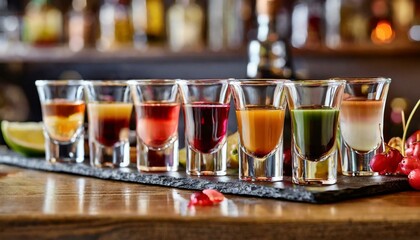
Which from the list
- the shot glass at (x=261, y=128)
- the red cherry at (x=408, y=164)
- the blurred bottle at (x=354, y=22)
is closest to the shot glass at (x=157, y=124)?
the shot glass at (x=261, y=128)

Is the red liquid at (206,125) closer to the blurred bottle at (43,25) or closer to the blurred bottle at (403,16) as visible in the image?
the blurred bottle at (403,16)

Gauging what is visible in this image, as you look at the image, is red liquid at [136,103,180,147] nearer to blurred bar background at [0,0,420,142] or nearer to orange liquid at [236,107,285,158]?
orange liquid at [236,107,285,158]

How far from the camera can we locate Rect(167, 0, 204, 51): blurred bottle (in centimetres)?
354

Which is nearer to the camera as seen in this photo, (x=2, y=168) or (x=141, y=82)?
(x=141, y=82)

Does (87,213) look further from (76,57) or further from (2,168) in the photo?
(76,57)

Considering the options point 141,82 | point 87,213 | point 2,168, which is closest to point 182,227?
point 87,213

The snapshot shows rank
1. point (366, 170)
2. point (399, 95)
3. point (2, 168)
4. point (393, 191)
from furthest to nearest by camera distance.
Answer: point (399, 95)
point (2, 168)
point (366, 170)
point (393, 191)

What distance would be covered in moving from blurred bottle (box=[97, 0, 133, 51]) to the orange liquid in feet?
7.45

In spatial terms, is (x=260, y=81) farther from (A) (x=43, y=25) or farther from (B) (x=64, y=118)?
(A) (x=43, y=25)

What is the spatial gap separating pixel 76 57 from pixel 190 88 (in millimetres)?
2297

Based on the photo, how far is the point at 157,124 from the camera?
1615 mm

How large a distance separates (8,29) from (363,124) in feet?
9.19

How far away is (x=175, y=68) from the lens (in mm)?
4078

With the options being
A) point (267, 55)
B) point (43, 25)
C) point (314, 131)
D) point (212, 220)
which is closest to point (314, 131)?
point (314, 131)
